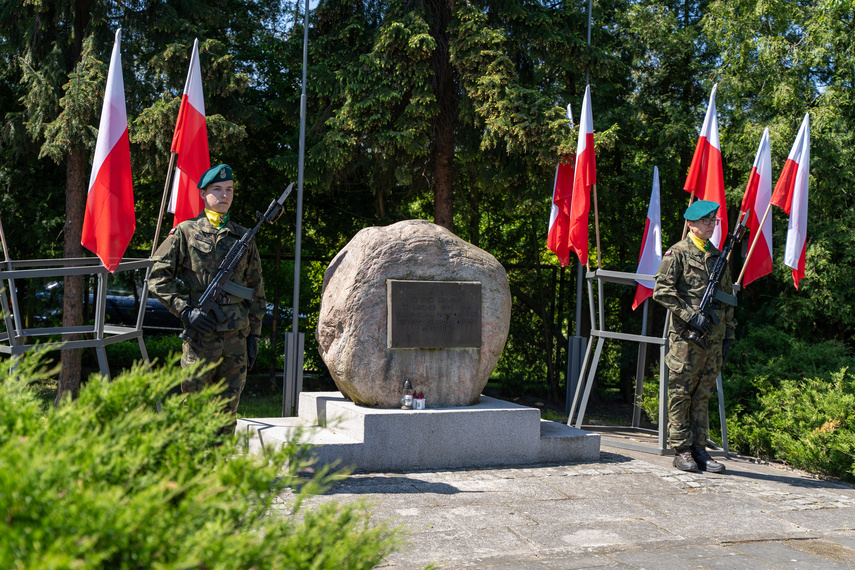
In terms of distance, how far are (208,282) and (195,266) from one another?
A: 0.14m

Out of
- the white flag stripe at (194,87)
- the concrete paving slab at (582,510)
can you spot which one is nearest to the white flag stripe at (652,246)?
the concrete paving slab at (582,510)

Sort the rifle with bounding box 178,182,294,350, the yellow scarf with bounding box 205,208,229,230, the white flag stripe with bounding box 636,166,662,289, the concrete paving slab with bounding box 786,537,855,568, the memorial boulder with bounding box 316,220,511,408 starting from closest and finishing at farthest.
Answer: the concrete paving slab with bounding box 786,537,855,568
the rifle with bounding box 178,182,294,350
the yellow scarf with bounding box 205,208,229,230
the memorial boulder with bounding box 316,220,511,408
the white flag stripe with bounding box 636,166,662,289

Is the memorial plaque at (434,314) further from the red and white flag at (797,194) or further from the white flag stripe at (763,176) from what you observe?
the red and white flag at (797,194)

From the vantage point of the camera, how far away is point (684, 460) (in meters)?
5.59

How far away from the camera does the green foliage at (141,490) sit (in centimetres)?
126

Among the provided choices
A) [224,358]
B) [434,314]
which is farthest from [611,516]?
[224,358]

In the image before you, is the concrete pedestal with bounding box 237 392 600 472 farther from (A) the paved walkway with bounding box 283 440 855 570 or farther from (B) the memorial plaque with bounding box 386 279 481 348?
(B) the memorial plaque with bounding box 386 279 481 348

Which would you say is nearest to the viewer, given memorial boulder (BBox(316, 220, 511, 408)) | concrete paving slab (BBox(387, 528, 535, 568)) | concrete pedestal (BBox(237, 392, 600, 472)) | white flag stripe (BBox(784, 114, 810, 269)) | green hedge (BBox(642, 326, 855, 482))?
concrete paving slab (BBox(387, 528, 535, 568))

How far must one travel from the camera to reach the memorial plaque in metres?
5.44

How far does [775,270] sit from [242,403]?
281 inches

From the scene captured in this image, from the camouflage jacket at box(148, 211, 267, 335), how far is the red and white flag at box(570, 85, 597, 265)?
339 centimetres

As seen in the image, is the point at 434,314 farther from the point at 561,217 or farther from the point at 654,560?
the point at 561,217

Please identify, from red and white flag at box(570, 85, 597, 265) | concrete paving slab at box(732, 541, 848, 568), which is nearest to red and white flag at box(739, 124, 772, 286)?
red and white flag at box(570, 85, 597, 265)

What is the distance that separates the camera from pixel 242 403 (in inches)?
385
